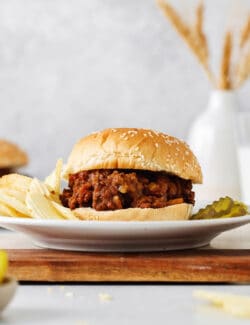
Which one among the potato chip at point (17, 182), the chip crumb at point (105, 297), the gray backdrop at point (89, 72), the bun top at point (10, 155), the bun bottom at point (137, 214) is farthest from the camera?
the gray backdrop at point (89, 72)

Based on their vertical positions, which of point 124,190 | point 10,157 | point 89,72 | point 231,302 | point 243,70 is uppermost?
point 89,72

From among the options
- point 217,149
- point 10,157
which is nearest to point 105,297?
point 217,149

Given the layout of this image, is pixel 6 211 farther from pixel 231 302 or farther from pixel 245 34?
pixel 245 34

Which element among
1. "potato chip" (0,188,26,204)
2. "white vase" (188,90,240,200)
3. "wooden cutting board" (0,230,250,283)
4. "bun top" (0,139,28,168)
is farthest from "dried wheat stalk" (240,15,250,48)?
"wooden cutting board" (0,230,250,283)

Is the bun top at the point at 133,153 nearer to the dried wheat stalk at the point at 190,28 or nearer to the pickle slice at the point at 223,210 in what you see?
the pickle slice at the point at 223,210

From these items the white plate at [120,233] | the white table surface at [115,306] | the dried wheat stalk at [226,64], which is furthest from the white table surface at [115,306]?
the dried wheat stalk at [226,64]

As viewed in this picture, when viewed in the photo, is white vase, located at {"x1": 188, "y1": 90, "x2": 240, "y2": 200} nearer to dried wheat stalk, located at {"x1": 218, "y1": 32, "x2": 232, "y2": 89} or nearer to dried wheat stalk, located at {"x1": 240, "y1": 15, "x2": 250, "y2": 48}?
dried wheat stalk, located at {"x1": 218, "y1": 32, "x2": 232, "y2": 89}
